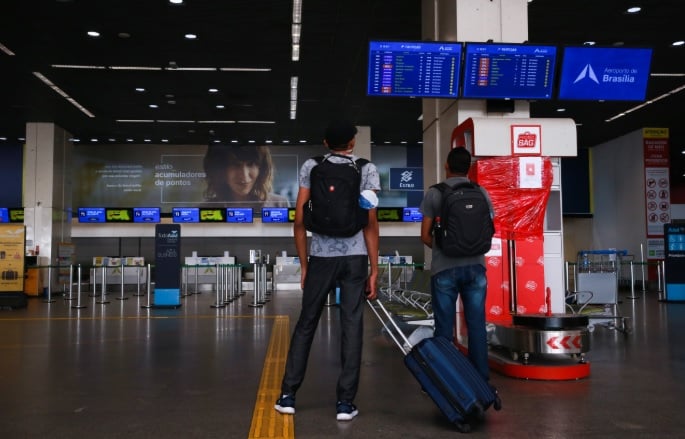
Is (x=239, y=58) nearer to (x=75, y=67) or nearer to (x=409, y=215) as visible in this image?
(x=75, y=67)

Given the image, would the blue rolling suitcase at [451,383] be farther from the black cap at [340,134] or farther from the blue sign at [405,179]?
the blue sign at [405,179]

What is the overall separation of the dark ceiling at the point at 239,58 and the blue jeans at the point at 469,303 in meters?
6.09

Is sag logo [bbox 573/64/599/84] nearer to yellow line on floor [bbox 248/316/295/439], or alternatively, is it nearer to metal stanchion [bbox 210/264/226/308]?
yellow line on floor [bbox 248/316/295/439]

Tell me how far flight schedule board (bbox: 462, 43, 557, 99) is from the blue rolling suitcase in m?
3.52

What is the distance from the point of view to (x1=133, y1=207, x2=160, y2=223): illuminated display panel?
758 inches

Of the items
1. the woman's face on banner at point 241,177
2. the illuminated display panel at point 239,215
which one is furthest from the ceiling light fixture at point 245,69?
Answer: the woman's face on banner at point 241,177

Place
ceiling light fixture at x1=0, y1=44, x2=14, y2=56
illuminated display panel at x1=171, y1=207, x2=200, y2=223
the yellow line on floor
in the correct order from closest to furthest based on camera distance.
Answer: the yellow line on floor, ceiling light fixture at x1=0, y1=44, x2=14, y2=56, illuminated display panel at x1=171, y1=207, x2=200, y2=223

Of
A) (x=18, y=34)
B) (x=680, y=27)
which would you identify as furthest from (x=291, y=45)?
(x=680, y=27)

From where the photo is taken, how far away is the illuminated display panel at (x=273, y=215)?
63.8 ft

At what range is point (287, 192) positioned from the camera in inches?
780

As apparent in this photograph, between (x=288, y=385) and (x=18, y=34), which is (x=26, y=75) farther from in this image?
(x=288, y=385)

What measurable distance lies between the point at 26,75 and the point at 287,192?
361 inches

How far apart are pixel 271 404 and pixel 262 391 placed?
42 centimetres

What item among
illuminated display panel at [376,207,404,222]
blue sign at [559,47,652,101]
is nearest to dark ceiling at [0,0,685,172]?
blue sign at [559,47,652,101]
